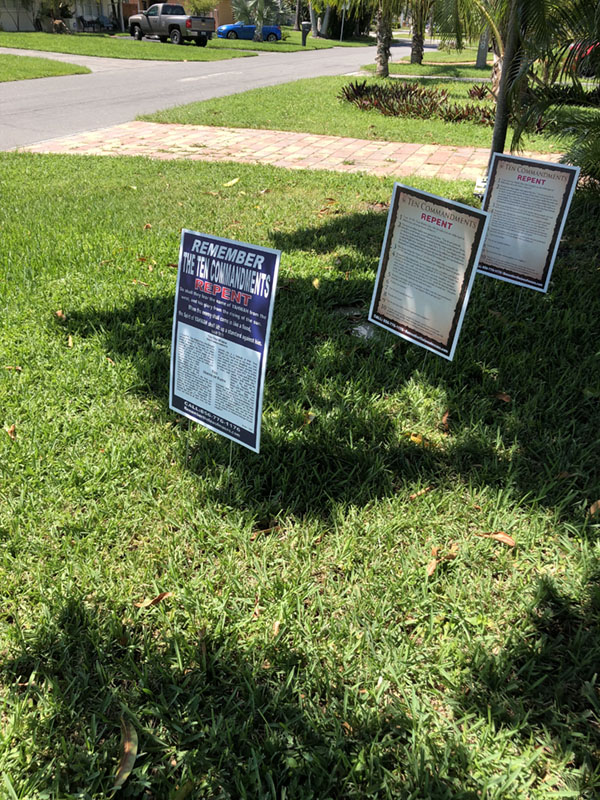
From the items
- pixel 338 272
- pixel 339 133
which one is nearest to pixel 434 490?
pixel 338 272

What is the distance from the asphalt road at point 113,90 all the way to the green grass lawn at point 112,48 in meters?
1.21

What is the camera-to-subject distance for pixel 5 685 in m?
1.92

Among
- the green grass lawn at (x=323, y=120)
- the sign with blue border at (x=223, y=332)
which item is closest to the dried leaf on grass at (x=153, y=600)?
the sign with blue border at (x=223, y=332)

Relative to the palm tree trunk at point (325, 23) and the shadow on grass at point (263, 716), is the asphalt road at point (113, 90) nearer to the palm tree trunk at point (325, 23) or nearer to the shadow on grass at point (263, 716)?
the shadow on grass at point (263, 716)

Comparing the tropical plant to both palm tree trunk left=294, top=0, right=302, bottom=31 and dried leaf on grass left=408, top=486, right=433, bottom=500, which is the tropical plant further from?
palm tree trunk left=294, top=0, right=302, bottom=31

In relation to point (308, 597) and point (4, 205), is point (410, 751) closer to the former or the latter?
point (308, 597)

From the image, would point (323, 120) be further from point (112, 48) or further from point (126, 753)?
point (112, 48)

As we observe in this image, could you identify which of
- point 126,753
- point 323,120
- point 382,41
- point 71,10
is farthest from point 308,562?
point 71,10

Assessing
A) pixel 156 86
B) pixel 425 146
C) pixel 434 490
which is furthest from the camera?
pixel 156 86

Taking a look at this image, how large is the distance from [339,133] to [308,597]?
10486 mm

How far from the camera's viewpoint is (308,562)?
2.33 meters

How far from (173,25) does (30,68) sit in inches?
694

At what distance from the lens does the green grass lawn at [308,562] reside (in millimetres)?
1740

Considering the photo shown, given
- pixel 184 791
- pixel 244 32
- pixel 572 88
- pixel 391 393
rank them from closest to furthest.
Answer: pixel 184 791 < pixel 391 393 < pixel 572 88 < pixel 244 32
